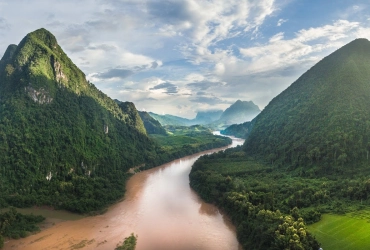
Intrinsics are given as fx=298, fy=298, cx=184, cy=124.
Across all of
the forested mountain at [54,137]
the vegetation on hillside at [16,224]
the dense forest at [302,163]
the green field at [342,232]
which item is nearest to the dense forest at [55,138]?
the forested mountain at [54,137]

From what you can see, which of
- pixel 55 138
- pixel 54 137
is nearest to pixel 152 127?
pixel 55 138

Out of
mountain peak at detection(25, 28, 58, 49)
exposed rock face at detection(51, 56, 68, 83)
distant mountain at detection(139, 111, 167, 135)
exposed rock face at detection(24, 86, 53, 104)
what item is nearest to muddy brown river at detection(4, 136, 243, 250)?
exposed rock face at detection(24, 86, 53, 104)

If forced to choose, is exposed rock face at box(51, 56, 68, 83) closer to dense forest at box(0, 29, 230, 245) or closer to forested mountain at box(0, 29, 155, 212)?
dense forest at box(0, 29, 230, 245)

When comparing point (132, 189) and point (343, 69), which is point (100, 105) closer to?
point (132, 189)

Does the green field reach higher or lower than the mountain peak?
lower

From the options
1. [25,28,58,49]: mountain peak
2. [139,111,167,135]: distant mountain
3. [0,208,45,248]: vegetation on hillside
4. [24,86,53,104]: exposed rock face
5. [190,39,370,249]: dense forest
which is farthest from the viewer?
[139,111,167,135]: distant mountain

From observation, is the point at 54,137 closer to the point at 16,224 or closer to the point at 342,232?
the point at 16,224

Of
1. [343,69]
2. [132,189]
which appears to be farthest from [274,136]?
[132,189]
